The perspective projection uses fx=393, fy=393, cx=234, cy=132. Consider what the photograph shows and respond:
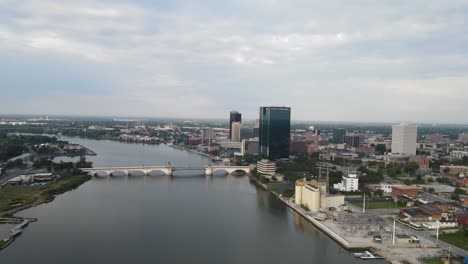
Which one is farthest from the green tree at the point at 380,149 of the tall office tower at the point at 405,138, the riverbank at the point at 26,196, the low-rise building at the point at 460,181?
the riverbank at the point at 26,196

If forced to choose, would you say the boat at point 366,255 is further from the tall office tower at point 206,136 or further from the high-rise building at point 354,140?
the tall office tower at point 206,136

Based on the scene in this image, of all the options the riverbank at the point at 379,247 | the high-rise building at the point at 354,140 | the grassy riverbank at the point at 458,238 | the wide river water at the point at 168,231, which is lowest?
the wide river water at the point at 168,231

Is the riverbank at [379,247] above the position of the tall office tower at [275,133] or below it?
below

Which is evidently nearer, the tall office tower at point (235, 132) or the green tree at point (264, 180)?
the green tree at point (264, 180)

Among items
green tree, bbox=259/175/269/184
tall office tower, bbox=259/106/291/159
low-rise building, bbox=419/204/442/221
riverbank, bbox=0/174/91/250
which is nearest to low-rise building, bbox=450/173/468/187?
low-rise building, bbox=419/204/442/221

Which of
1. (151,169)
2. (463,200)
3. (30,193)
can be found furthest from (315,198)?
(30,193)

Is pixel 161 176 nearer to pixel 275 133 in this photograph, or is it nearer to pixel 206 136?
pixel 275 133

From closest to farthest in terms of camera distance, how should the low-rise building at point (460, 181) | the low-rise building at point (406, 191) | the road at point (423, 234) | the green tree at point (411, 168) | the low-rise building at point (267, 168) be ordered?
the road at point (423, 234) < the low-rise building at point (406, 191) < the low-rise building at point (460, 181) < the low-rise building at point (267, 168) < the green tree at point (411, 168)

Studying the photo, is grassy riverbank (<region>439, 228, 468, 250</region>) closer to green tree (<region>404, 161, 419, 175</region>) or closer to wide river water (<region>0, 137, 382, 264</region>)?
wide river water (<region>0, 137, 382, 264</region>)
